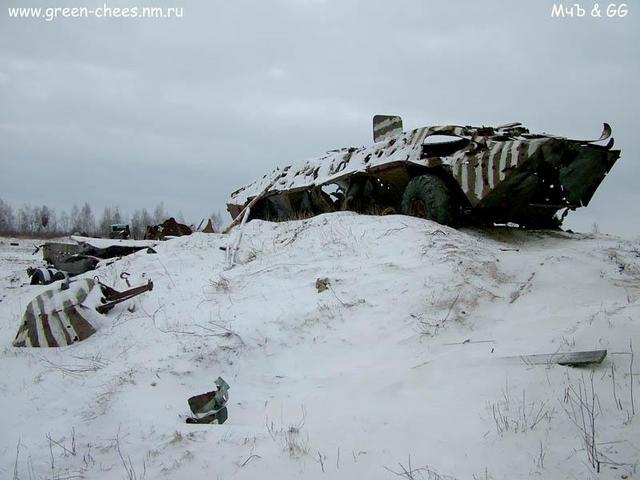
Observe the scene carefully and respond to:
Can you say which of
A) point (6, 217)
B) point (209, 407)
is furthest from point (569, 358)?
point (6, 217)

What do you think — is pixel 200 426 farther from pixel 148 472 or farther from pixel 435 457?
pixel 435 457

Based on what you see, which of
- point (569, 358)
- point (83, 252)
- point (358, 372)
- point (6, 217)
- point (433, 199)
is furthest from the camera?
point (6, 217)

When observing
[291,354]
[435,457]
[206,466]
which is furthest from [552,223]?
[206,466]

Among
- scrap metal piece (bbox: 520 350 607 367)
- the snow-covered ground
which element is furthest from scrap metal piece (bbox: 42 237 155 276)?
scrap metal piece (bbox: 520 350 607 367)

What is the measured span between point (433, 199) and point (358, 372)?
4.70m

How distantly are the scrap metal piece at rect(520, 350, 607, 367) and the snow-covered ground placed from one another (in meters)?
0.06

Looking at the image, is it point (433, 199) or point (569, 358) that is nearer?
point (569, 358)

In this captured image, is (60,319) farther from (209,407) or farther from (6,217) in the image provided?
(6,217)

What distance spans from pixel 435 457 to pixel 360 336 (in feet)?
7.15

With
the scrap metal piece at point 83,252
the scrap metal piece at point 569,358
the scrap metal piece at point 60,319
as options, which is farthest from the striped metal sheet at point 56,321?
the scrap metal piece at point 83,252

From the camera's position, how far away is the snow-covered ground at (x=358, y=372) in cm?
283

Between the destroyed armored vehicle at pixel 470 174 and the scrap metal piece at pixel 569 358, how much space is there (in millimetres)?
4206

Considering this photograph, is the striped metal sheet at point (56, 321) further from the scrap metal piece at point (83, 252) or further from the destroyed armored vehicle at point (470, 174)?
the scrap metal piece at point (83, 252)

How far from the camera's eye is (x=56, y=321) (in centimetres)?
538
